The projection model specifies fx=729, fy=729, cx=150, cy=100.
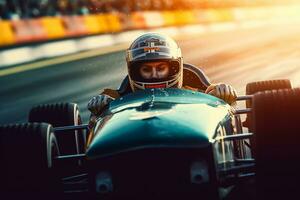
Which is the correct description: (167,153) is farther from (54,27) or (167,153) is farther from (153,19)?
(153,19)

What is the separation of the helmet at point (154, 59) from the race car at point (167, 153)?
83 centimetres

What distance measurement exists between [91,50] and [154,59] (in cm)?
1698

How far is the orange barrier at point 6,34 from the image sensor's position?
65.3 ft

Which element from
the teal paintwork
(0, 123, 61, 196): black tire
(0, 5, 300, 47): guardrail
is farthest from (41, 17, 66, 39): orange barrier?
(0, 123, 61, 196): black tire

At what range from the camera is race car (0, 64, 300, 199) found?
4.73 metres

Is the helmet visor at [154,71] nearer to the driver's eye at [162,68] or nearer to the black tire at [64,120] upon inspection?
the driver's eye at [162,68]

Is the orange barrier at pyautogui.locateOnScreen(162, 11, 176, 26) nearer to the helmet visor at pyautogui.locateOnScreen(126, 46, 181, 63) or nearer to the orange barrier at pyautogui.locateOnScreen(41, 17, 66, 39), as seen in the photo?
the orange barrier at pyautogui.locateOnScreen(41, 17, 66, 39)

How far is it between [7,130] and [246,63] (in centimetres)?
1413

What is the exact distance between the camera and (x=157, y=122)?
4.85m

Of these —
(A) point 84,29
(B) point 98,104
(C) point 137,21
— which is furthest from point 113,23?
(B) point 98,104

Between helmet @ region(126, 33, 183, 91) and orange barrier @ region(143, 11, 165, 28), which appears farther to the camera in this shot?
orange barrier @ region(143, 11, 165, 28)

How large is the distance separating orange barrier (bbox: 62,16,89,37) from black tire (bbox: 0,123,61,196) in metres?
18.8

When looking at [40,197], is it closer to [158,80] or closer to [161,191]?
[161,191]

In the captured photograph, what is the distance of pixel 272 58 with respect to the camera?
64.7 ft
